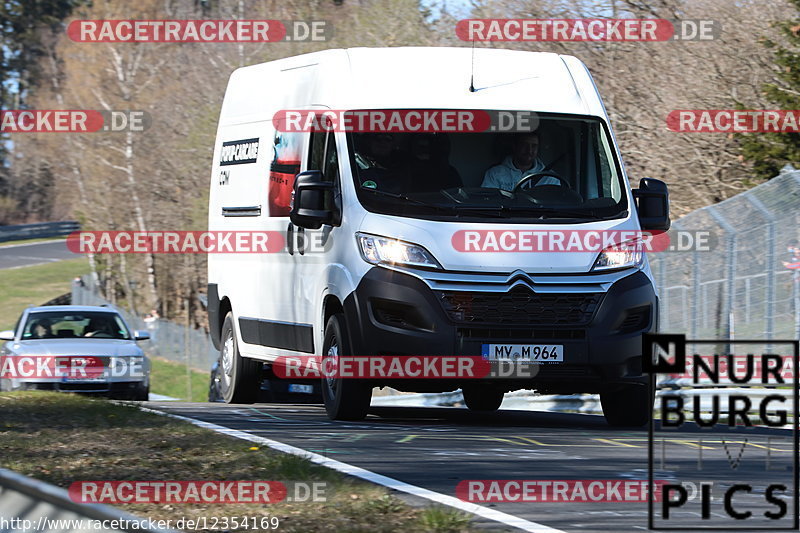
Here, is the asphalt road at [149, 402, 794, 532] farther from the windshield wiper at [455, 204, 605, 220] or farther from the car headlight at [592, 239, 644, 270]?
the windshield wiper at [455, 204, 605, 220]

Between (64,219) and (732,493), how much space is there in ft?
346

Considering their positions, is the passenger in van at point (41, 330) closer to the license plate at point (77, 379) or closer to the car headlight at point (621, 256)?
the license plate at point (77, 379)

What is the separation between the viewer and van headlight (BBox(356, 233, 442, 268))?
11.2 meters

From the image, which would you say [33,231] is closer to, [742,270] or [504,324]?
[742,270]

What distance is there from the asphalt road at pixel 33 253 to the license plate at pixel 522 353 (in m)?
71.5

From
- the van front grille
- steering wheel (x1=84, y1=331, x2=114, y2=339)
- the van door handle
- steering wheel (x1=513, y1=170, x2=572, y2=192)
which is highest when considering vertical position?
steering wheel (x1=513, y1=170, x2=572, y2=192)

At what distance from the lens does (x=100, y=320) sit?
20766 millimetres

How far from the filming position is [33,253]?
8706cm

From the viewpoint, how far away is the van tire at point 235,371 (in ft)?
49.7

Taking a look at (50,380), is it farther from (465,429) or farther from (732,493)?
(732,493)

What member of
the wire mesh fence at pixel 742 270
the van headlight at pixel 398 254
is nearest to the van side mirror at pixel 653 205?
the van headlight at pixel 398 254

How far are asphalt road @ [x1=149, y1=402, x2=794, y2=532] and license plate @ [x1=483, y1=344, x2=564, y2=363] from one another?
0.57m

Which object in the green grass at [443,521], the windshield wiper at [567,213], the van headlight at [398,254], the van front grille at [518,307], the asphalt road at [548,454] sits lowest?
the asphalt road at [548,454]

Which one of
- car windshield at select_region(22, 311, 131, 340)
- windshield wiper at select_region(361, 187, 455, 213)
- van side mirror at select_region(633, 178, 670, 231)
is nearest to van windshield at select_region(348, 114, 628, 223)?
windshield wiper at select_region(361, 187, 455, 213)
